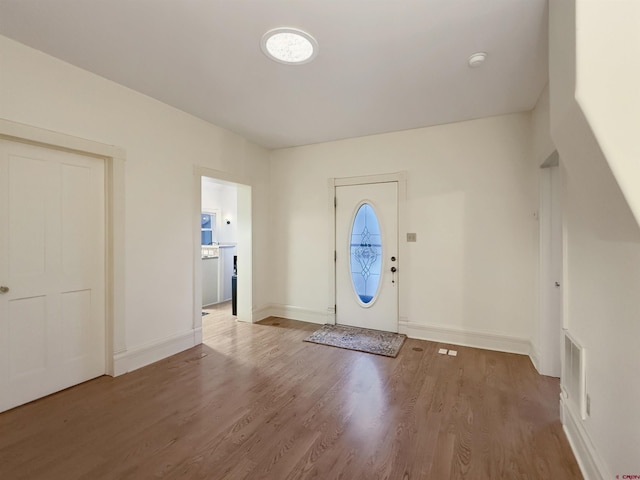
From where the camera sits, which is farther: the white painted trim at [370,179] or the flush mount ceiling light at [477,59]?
the white painted trim at [370,179]

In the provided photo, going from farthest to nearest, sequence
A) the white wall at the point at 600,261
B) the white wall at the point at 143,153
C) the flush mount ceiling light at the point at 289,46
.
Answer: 1. the white wall at the point at 143,153
2. the flush mount ceiling light at the point at 289,46
3. the white wall at the point at 600,261

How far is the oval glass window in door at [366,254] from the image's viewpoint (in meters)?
4.14

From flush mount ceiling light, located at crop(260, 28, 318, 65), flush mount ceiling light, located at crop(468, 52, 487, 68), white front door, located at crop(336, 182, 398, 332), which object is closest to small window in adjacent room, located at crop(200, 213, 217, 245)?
white front door, located at crop(336, 182, 398, 332)

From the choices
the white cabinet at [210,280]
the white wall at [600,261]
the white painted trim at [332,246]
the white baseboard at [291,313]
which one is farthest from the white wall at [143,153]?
the white wall at [600,261]

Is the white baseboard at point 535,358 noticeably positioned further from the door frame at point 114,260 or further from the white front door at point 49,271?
the white front door at point 49,271

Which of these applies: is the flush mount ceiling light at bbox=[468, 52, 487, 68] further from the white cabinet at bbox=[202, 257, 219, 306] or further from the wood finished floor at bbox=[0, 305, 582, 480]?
the white cabinet at bbox=[202, 257, 219, 306]

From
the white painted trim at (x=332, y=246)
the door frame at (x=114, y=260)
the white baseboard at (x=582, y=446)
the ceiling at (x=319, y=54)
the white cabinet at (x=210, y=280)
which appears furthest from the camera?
the white cabinet at (x=210, y=280)

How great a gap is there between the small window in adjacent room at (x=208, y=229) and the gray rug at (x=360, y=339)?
15.4 ft

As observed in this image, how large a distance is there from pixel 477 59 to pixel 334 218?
259 centimetres

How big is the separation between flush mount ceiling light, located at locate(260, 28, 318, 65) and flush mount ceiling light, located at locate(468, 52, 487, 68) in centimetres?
123

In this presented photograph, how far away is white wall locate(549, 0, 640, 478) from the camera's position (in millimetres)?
1221

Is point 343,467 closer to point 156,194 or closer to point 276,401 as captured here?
point 276,401

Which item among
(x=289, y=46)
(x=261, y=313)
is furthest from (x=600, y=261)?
(x=261, y=313)

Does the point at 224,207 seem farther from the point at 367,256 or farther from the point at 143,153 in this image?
the point at 367,256
